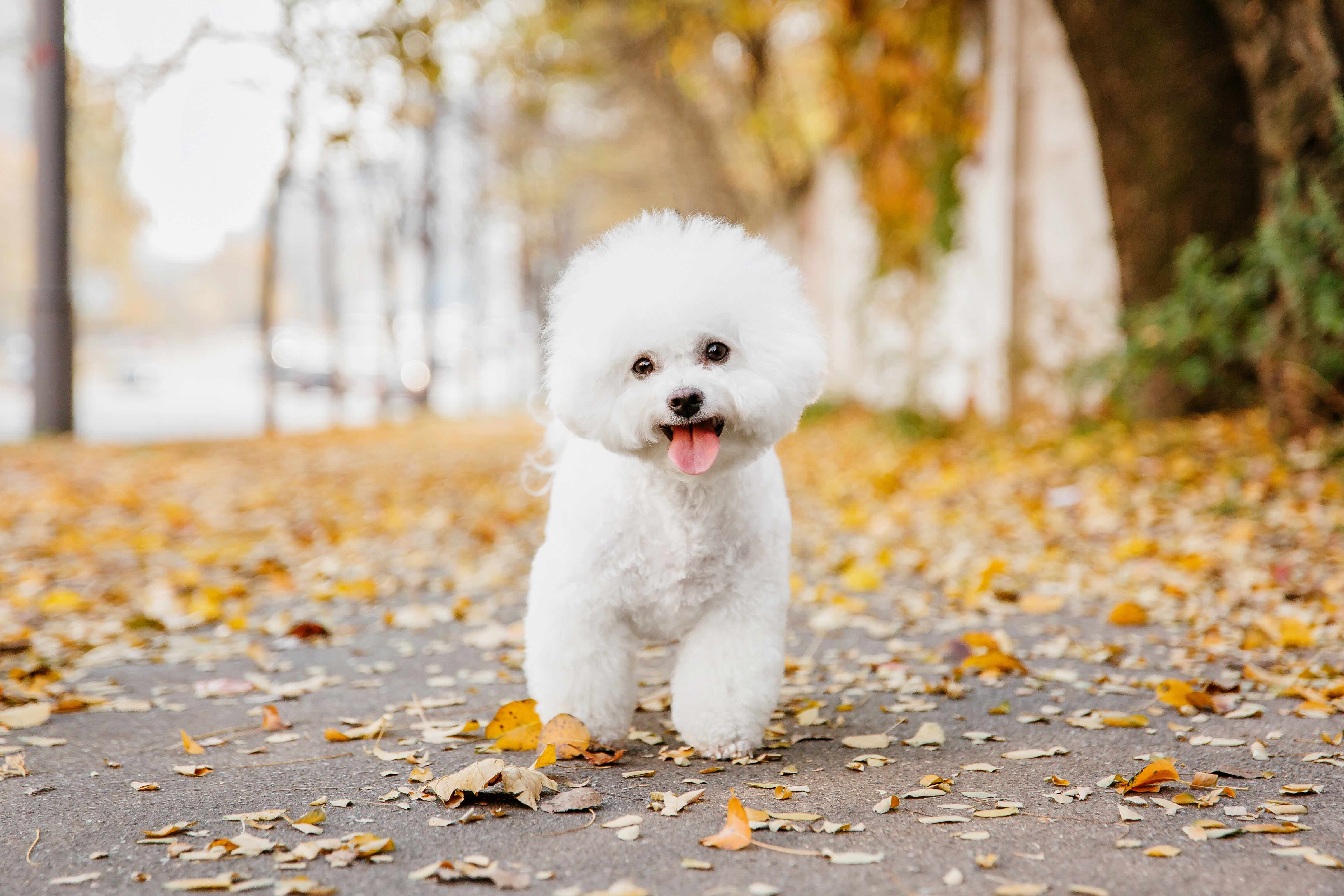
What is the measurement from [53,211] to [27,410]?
1512 centimetres

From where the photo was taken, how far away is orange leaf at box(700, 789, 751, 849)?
2613 mm

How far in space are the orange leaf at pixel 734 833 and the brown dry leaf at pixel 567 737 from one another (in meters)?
0.69

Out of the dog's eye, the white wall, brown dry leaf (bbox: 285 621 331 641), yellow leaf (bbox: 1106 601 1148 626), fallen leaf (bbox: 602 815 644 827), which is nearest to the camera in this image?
fallen leaf (bbox: 602 815 644 827)

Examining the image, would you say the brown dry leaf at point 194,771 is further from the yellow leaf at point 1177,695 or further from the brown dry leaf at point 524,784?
the yellow leaf at point 1177,695

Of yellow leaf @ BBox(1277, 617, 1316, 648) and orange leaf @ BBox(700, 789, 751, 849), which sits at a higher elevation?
yellow leaf @ BBox(1277, 617, 1316, 648)

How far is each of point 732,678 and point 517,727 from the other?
688 millimetres

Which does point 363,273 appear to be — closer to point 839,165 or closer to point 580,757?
point 839,165

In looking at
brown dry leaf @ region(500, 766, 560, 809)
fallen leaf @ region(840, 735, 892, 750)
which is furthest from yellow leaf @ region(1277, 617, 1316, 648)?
brown dry leaf @ region(500, 766, 560, 809)

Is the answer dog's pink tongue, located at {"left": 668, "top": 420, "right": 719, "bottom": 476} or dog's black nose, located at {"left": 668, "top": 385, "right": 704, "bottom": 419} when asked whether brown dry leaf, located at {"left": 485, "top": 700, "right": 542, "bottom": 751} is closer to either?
dog's pink tongue, located at {"left": 668, "top": 420, "right": 719, "bottom": 476}

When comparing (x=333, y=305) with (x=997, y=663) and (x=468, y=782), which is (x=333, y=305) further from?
(x=468, y=782)

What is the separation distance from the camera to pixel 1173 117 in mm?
8133

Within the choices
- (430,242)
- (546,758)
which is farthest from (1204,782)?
(430,242)

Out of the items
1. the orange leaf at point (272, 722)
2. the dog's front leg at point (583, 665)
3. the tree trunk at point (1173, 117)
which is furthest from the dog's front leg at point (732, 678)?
the tree trunk at point (1173, 117)

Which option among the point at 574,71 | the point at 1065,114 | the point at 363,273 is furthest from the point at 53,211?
the point at 363,273
